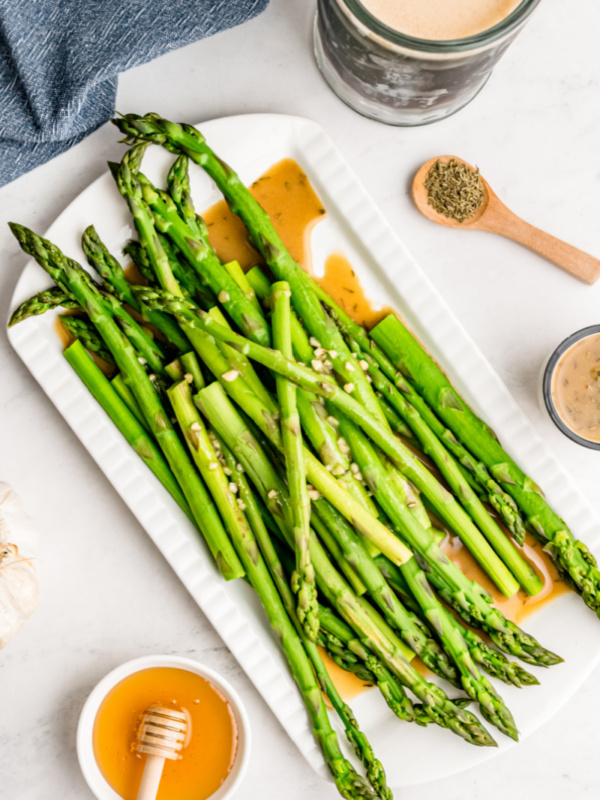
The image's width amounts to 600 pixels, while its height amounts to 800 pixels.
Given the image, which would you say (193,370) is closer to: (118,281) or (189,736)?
(118,281)

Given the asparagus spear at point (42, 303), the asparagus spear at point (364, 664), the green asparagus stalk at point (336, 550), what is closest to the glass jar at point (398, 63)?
the asparagus spear at point (42, 303)

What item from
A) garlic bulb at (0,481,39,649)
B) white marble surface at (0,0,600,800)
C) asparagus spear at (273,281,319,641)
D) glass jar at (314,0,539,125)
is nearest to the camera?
glass jar at (314,0,539,125)

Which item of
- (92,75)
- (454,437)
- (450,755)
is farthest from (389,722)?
(92,75)

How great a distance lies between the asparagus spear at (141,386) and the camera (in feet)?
6.34

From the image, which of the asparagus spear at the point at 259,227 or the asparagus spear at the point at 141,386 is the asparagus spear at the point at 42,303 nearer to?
the asparagus spear at the point at 141,386

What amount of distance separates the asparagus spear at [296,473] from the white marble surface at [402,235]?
0.41 metres

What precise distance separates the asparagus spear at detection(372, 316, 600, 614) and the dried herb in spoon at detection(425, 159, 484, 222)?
0.41 meters

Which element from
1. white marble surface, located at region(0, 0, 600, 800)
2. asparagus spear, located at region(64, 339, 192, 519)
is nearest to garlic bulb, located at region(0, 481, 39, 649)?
white marble surface, located at region(0, 0, 600, 800)

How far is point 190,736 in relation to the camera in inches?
79.7

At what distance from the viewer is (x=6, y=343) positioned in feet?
6.89

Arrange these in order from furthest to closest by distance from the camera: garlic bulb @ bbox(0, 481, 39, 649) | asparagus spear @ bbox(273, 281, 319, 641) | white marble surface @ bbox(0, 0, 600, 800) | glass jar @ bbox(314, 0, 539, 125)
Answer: white marble surface @ bbox(0, 0, 600, 800)
garlic bulb @ bbox(0, 481, 39, 649)
asparagus spear @ bbox(273, 281, 319, 641)
glass jar @ bbox(314, 0, 539, 125)

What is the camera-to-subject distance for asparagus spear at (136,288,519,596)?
1.85 m

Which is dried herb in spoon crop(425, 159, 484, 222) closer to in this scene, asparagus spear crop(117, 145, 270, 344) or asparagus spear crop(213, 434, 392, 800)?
asparagus spear crop(117, 145, 270, 344)

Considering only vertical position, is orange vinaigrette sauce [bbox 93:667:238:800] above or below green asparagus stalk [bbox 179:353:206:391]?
below
